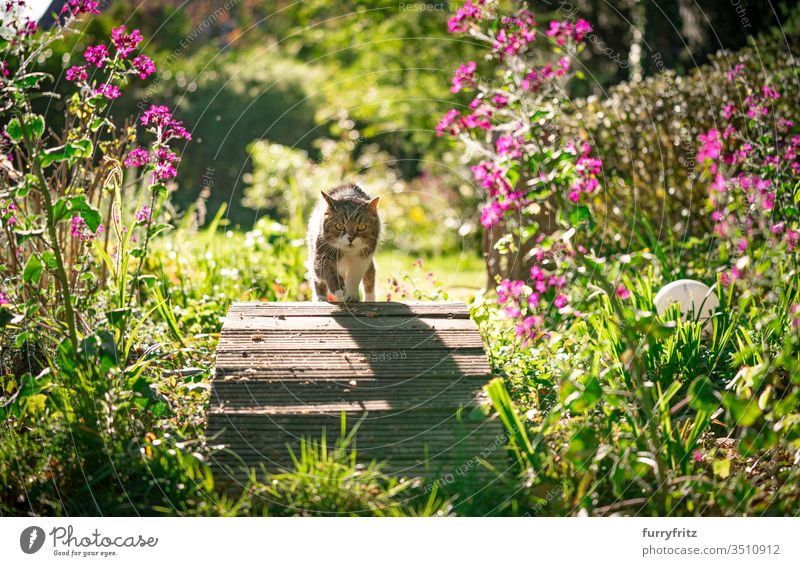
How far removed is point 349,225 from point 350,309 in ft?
2.12

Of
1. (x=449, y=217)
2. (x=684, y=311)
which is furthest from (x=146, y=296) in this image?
(x=449, y=217)

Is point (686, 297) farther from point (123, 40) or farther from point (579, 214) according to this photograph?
point (123, 40)

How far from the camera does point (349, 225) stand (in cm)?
Answer: 519

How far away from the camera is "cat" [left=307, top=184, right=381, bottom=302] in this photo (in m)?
5.22

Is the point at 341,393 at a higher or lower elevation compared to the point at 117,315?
lower

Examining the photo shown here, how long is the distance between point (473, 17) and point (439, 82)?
8584 millimetres

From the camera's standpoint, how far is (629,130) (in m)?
7.10

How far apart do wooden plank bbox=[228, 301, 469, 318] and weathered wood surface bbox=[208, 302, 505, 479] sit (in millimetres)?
12

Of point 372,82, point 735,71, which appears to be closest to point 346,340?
point 735,71

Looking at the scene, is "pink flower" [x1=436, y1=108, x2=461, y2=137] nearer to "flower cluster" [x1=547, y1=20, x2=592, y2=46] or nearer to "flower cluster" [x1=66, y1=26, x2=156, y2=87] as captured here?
"flower cluster" [x1=547, y1=20, x2=592, y2=46]

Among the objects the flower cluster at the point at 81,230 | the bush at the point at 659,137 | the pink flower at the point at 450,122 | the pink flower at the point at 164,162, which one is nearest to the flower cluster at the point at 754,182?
the bush at the point at 659,137
